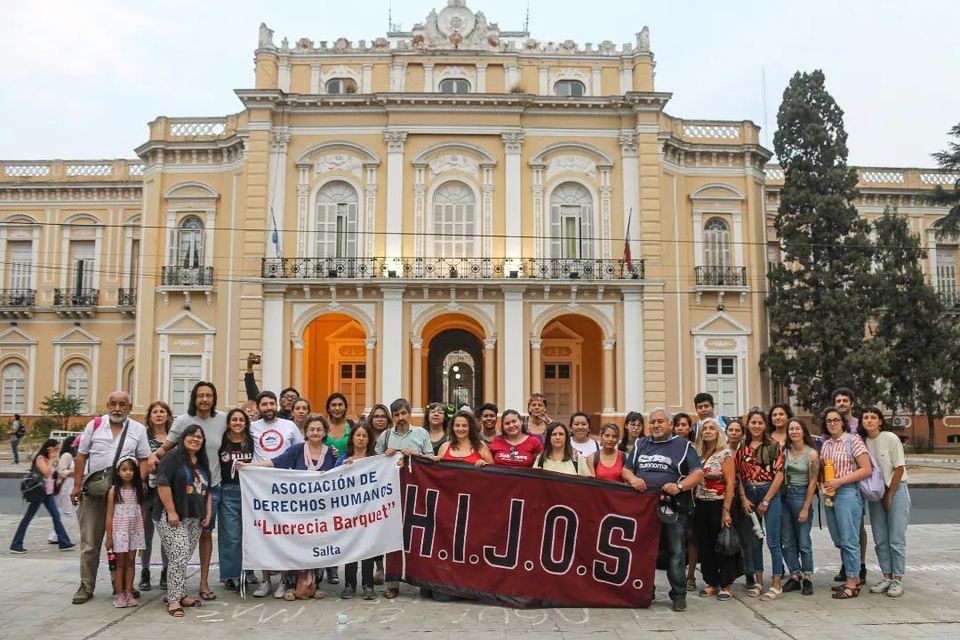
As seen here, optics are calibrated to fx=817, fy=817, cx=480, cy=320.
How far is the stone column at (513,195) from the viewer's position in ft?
84.0

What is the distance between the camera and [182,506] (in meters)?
7.45

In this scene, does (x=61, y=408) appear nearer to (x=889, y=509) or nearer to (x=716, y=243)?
(x=716, y=243)

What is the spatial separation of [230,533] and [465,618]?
257cm

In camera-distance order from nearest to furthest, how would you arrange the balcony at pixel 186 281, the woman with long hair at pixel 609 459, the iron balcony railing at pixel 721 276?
1. the woman with long hair at pixel 609 459
2. the balcony at pixel 186 281
3. the iron balcony railing at pixel 721 276

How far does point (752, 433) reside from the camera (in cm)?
818

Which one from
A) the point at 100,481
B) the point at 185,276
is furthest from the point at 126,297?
the point at 100,481

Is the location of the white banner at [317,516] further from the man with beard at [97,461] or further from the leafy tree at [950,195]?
the leafy tree at [950,195]

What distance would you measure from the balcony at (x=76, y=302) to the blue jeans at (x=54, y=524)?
855 inches

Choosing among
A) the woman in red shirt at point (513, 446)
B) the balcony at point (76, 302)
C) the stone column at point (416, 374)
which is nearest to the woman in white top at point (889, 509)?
the woman in red shirt at point (513, 446)

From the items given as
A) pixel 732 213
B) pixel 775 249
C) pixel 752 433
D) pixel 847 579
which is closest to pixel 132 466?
pixel 752 433

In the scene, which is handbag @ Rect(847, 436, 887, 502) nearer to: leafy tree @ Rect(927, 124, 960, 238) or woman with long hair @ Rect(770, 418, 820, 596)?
woman with long hair @ Rect(770, 418, 820, 596)

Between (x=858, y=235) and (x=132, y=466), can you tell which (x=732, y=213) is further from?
(x=132, y=466)

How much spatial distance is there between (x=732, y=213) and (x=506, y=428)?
68.8 feet

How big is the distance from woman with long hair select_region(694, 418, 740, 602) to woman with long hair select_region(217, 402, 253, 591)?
4.52 meters
